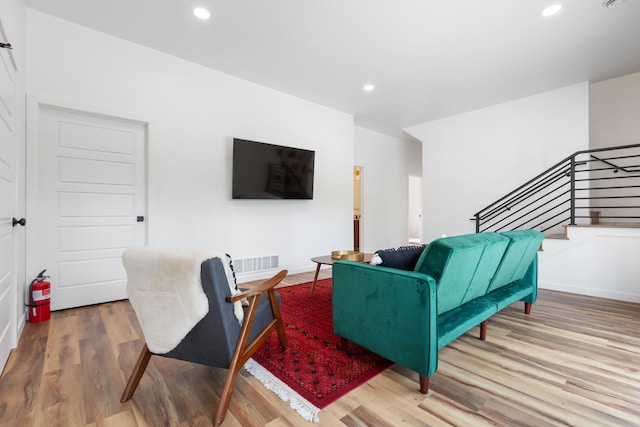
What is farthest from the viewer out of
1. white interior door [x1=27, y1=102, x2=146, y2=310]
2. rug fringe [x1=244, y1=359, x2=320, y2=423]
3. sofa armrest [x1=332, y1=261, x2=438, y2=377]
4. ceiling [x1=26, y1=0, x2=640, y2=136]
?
white interior door [x1=27, y1=102, x2=146, y2=310]

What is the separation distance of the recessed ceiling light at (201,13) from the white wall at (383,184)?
410cm

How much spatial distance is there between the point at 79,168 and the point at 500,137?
20.3ft

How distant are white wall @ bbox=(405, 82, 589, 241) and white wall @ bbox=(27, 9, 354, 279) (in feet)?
7.44

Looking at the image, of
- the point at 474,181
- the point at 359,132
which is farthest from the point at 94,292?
the point at 474,181

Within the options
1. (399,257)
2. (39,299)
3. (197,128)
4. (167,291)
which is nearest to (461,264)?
(399,257)

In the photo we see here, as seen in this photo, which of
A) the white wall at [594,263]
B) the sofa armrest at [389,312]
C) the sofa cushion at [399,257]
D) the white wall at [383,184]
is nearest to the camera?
the sofa armrest at [389,312]

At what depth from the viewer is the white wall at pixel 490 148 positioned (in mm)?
4483

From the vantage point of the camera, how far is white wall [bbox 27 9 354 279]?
2.96m

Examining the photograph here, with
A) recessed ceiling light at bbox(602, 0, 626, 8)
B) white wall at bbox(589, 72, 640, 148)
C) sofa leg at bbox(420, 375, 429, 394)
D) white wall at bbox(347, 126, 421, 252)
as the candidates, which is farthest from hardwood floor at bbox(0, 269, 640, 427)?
white wall at bbox(347, 126, 421, 252)

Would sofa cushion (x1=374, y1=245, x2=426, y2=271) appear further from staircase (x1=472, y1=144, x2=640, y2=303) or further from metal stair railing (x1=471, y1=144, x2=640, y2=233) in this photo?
metal stair railing (x1=471, y1=144, x2=640, y2=233)

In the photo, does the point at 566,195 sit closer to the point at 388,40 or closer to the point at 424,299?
the point at 388,40

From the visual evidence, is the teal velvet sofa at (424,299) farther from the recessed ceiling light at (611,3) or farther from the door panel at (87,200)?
the door panel at (87,200)

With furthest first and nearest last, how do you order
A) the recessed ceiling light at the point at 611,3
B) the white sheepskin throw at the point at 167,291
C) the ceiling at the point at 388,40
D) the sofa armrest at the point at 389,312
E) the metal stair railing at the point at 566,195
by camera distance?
the metal stair railing at the point at 566,195 → the ceiling at the point at 388,40 → the recessed ceiling light at the point at 611,3 → the sofa armrest at the point at 389,312 → the white sheepskin throw at the point at 167,291

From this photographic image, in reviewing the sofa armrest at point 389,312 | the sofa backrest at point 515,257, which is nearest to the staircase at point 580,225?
the sofa backrest at point 515,257
